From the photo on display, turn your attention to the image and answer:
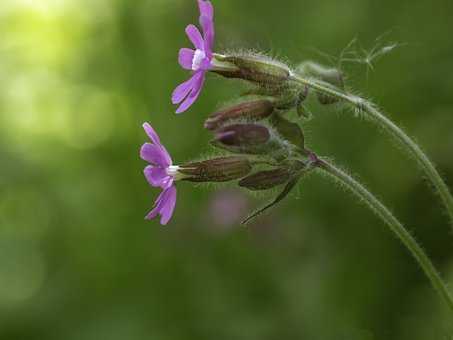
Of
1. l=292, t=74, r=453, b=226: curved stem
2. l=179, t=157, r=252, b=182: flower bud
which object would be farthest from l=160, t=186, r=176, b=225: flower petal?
l=292, t=74, r=453, b=226: curved stem

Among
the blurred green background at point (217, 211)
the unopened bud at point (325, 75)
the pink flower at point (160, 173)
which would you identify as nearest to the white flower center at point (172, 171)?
the pink flower at point (160, 173)

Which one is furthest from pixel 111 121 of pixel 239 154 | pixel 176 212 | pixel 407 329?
pixel 239 154

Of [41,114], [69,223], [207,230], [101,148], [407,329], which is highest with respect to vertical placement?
[41,114]

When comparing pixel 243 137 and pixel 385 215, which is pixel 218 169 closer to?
pixel 243 137

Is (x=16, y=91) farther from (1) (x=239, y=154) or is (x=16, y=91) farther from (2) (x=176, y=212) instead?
(1) (x=239, y=154)

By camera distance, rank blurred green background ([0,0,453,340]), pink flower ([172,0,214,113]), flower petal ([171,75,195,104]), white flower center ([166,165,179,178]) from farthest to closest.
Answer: blurred green background ([0,0,453,340]) → white flower center ([166,165,179,178]) → flower petal ([171,75,195,104]) → pink flower ([172,0,214,113])

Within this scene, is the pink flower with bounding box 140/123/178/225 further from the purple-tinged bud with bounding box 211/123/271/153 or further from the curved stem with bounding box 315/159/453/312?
the curved stem with bounding box 315/159/453/312
